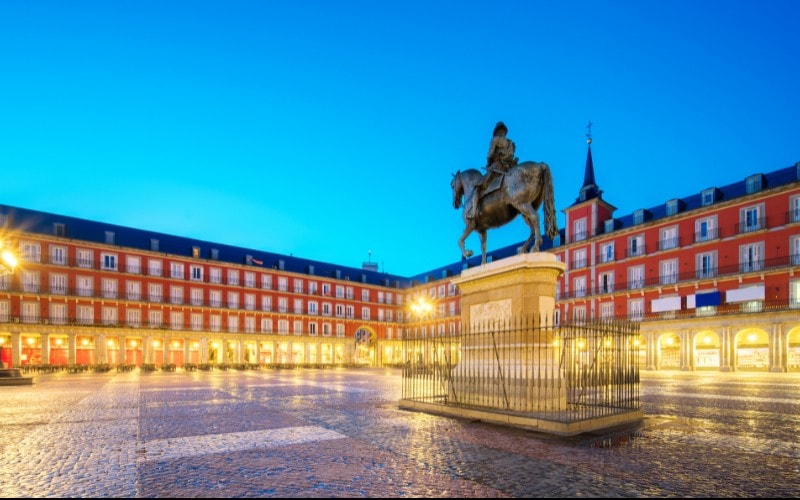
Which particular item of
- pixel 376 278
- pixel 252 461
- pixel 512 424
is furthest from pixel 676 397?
pixel 376 278

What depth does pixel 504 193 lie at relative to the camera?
34.4ft

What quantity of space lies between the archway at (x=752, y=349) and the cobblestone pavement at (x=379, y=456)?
27.6 m

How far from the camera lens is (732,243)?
35.1 meters

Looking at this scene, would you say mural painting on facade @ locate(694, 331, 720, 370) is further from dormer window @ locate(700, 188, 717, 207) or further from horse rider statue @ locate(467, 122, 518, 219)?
horse rider statue @ locate(467, 122, 518, 219)

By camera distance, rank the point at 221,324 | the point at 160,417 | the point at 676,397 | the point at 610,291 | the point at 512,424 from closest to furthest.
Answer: the point at 512,424
the point at 160,417
the point at 676,397
the point at 610,291
the point at 221,324

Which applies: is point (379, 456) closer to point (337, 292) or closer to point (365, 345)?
point (337, 292)

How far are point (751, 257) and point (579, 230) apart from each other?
49.1 feet

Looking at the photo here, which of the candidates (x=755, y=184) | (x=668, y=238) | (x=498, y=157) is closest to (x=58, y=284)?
(x=498, y=157)

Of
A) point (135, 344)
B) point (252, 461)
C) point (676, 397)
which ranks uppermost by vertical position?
point (252, 461)

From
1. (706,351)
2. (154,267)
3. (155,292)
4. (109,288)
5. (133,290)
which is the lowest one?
(706,351)

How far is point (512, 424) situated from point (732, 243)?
34964 mm

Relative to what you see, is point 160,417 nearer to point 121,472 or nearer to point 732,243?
point 121,472

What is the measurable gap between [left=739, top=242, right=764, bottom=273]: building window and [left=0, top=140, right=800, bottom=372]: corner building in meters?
0.08

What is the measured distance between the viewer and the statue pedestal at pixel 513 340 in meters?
8.88
